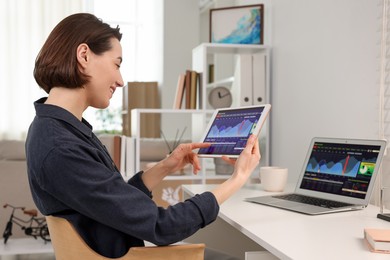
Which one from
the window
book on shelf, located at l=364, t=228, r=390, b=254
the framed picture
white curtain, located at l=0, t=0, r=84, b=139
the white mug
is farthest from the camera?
the window

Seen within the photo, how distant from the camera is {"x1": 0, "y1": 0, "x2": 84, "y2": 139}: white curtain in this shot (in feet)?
19.1

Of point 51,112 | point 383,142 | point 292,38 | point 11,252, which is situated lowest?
point 11,252

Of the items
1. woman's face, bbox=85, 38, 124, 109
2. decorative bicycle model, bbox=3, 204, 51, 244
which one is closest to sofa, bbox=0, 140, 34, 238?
decorative bicycle model, bbox=3, 204, 51, 244

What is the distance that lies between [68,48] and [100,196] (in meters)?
0.38

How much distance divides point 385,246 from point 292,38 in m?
1.92

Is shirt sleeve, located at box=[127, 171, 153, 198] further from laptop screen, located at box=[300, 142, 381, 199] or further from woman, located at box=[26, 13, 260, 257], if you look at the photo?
laptop screen, located at box=[300, 142, 381, 199]

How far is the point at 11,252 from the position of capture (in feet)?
10.3

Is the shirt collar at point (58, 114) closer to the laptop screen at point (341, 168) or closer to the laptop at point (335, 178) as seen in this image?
the laptop at point (335, 178)

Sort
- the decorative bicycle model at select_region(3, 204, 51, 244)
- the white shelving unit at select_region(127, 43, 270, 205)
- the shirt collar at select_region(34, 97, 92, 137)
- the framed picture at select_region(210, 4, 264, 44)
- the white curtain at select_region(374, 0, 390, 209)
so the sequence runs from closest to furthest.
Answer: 1. the shirt collar at select_region(34, 97, 92, 137)
2. the white curtain at select_region(374, 0, 390, 209)
3. the white shelving unit at select_region(127, 43, 270, 205)
4. the framed picture at select_region(210, 4, 264, 44)
5. the decorative bicycle model at select_region(3, 204, 51, 244)

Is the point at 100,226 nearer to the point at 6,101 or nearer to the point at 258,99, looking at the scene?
the point at 258,99

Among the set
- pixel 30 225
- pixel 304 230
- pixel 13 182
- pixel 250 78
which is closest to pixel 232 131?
pixel 304 230

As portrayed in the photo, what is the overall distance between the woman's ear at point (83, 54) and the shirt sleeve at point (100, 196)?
0.71 ft

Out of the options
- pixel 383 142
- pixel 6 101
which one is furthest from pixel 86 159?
pixel 6 101

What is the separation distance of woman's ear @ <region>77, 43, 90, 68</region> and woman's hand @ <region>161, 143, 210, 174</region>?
0.56 metres
